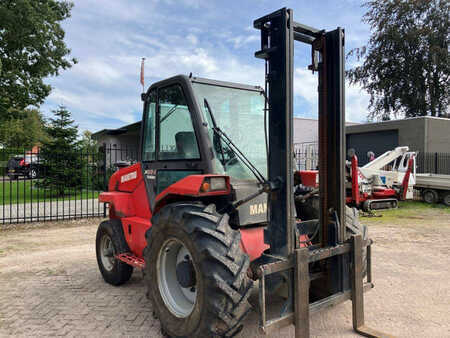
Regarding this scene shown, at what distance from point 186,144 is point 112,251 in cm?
228

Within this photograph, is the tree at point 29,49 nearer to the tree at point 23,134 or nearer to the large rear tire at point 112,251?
the large rear tire at point 112,251

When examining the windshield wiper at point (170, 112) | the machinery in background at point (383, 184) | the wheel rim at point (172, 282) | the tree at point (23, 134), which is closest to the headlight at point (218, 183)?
the wheel rim at point (172, 282)

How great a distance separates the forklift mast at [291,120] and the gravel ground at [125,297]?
117 cm

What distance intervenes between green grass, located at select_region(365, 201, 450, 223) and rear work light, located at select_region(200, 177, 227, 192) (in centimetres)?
925

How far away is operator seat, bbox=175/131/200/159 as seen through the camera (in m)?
3.68

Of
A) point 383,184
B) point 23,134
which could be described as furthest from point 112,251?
point 23,134

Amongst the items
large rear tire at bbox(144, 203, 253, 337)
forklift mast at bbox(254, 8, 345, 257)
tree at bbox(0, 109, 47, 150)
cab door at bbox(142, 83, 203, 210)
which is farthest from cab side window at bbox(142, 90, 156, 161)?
tree at bbox(0, 109, 47, 150)

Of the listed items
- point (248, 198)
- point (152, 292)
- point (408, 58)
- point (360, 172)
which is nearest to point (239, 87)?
point (248, 198)

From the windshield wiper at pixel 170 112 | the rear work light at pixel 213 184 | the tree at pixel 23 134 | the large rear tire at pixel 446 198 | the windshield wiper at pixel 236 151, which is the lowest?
the large rear tire at pixel 446 198

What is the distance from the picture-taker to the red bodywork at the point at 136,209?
3.42m

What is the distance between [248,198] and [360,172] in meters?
10.8

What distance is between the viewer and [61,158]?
15.9 meters

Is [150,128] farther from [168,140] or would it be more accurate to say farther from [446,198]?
[446,198]

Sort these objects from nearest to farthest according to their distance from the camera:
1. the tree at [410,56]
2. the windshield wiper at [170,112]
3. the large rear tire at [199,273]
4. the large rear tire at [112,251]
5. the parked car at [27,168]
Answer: the large rear tire at [199,273] < the windshield wiper at [170,112] < the large rear tire at [112,251] < the parked car at [27,168] < the tree at [410,56]
